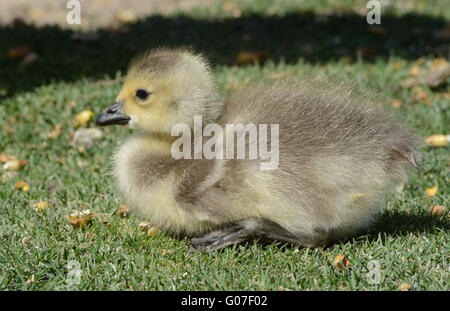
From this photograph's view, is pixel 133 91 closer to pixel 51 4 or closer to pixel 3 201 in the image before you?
pixel 3 201

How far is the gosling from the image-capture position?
9.62 feet

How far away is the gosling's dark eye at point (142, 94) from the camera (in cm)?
319

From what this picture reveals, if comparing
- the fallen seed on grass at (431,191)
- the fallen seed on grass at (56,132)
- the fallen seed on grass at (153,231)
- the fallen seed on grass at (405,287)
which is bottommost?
the fallen seed on grass at (431,191)

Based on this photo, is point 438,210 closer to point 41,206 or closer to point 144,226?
point 144,226

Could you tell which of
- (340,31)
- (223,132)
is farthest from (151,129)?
(340,31)

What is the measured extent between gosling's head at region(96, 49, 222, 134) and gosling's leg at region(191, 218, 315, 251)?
56cm

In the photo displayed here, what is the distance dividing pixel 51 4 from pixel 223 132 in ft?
22.5

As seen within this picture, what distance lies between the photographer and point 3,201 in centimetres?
378

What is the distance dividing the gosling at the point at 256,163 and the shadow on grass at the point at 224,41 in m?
2.76

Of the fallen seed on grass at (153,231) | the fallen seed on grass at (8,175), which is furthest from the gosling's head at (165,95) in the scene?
the fallen seed on grass at (8,175)

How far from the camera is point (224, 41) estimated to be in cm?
702

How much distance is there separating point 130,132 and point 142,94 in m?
1.71

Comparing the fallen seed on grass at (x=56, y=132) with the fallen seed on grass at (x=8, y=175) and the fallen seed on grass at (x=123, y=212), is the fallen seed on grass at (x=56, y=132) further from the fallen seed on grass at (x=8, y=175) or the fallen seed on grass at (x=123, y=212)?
the fallen seed on grass at (x=123, y=212)

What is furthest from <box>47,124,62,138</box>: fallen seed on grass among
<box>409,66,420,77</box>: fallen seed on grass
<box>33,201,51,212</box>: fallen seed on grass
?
<box>409,66,420,77</box>: fallen seed on grass
